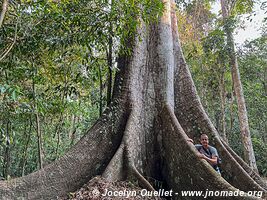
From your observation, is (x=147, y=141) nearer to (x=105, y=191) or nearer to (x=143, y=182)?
(x=143, y=182)

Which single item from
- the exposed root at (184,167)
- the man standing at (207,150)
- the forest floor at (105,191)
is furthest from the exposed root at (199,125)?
the forest floor at (105,191)

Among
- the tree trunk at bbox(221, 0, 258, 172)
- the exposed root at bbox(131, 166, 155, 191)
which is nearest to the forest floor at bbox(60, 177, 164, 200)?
the exposed root at bbox(131, 166, 155, 191)

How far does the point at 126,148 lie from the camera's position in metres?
3.59

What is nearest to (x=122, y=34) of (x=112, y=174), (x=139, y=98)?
(x=139, y=98)

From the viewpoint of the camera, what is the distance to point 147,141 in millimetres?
4133

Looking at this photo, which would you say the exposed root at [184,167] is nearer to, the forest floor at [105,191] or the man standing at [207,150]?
the man standing at [207,150]

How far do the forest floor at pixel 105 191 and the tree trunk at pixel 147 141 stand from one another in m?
0.11

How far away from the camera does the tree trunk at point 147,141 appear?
10.6 feet

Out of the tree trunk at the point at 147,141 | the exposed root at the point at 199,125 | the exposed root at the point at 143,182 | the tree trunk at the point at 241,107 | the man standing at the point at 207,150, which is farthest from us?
the tree trunk at the point at 241,107

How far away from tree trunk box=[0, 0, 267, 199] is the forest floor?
0.11 metres

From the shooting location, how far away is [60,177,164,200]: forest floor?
2.84 m

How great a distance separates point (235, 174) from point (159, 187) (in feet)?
3.70

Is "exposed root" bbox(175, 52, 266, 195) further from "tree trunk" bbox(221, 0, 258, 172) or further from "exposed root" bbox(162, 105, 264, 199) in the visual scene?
"tree trunk" bbox(221, 0, 258, 172)

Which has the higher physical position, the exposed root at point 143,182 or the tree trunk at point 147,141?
the tree trunk at point 147,141
